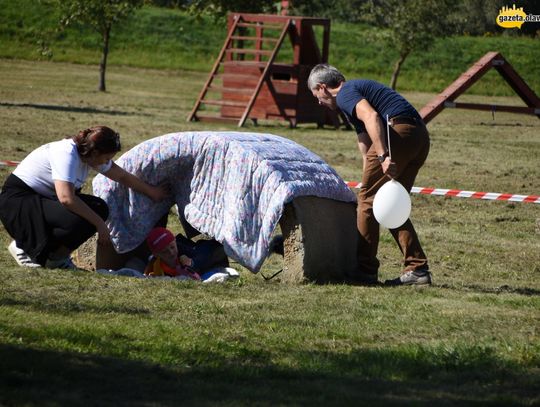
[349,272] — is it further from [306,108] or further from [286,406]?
[306,108]

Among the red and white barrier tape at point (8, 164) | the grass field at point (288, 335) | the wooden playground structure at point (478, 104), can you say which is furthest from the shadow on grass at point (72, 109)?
the grass field at point (288, 335)

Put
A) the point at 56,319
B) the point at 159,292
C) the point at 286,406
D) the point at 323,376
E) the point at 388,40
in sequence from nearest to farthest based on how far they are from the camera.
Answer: the point at 286,406, the point at 323,376, the point at 56,319, the point at 159,292, the point at 388,40

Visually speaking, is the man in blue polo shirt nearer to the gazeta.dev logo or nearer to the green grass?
the gazeta.dev logo

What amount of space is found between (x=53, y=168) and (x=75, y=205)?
1.15 ft

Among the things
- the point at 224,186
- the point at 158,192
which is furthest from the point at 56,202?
the point at 224,186

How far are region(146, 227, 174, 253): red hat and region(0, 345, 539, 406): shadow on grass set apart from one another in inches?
117

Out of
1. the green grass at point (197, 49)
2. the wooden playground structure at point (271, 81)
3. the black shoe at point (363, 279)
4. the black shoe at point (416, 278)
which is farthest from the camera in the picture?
the green grass at point (197, 49)

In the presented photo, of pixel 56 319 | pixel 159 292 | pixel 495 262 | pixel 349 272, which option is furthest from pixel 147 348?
→ pixel 495 262

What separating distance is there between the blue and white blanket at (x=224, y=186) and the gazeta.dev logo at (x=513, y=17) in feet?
103

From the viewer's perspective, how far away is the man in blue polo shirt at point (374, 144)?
28.3 feet

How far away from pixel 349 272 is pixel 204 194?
1.30 metres

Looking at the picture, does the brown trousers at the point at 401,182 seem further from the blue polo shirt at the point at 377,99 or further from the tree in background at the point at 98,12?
the tree in background at the point at 98,12

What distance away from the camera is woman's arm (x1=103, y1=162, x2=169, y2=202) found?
8797mm

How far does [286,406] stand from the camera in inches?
199
